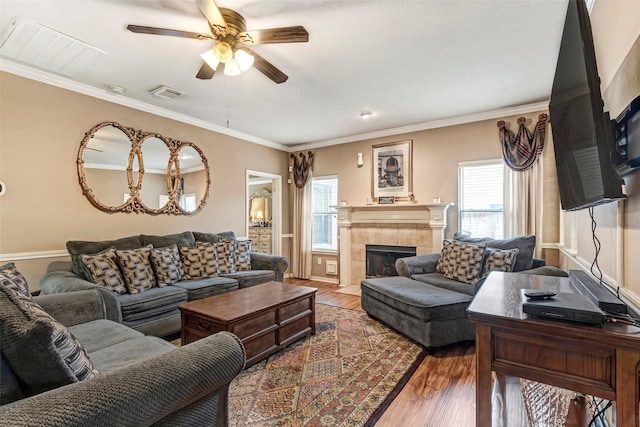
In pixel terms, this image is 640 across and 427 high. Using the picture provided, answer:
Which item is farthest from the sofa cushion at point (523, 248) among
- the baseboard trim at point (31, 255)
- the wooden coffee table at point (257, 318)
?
the baseboard trim at point (31, 255)

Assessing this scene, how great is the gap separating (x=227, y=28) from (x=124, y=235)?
9.17ft

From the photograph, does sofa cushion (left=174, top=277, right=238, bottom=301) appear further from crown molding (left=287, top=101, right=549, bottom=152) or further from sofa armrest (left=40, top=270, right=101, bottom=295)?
crown molding (left=287, top=101, right=549, bottom=152)

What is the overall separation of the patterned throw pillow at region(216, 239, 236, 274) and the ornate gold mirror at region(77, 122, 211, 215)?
0.77m

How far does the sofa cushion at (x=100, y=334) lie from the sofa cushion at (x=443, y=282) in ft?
9.22

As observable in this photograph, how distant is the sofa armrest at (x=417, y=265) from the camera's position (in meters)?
3.64

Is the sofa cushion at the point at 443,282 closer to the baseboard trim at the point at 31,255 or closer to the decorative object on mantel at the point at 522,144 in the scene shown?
the decorative object on mantel at the point at 522,144

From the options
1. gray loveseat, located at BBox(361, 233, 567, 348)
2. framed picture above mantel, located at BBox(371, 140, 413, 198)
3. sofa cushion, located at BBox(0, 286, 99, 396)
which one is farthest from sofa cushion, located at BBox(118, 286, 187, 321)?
framed picture above mantel, located at BBox(371, 140, 413, 198)

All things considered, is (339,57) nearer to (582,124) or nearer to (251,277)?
(582,124)

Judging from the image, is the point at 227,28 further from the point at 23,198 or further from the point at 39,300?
the point at 23,198

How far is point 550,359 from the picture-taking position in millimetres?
955

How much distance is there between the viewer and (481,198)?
13.6 ft

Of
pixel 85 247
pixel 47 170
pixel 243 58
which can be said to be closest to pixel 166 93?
pixel 47 170

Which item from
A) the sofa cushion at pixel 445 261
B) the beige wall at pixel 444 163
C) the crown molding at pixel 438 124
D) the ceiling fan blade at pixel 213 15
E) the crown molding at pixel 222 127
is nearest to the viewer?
the ceiling fan blade at pixel 213 15

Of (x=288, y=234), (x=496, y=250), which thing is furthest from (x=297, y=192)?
(x=496, y=250)
